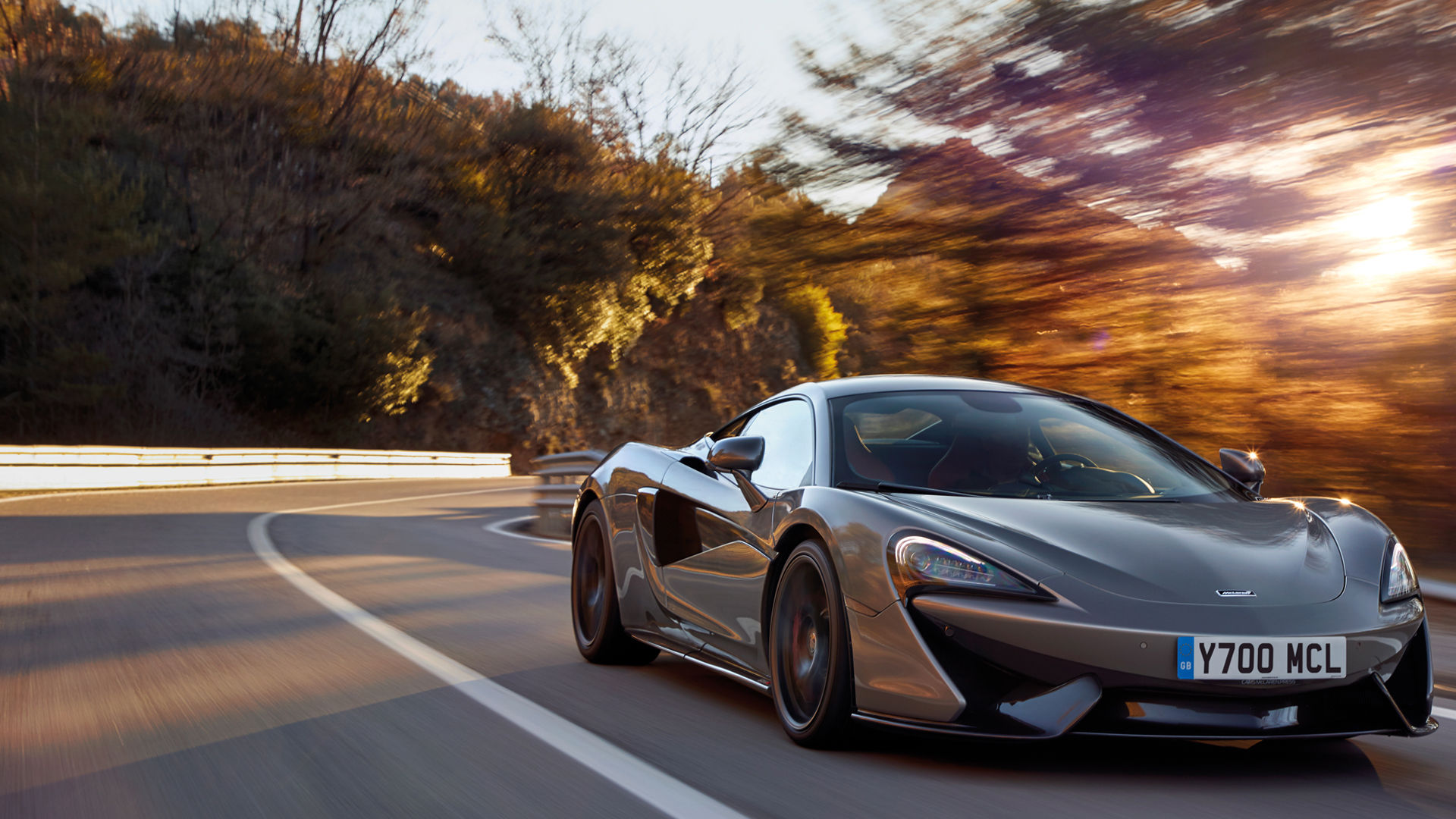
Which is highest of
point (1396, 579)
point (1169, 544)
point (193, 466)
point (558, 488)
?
point (1169, 544)

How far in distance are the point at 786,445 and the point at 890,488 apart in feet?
2.55

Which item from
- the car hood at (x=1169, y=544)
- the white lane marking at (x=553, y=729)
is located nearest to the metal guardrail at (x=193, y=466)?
the white lane marking at (x=553, y=729)

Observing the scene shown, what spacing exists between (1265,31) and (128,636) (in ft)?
28.8

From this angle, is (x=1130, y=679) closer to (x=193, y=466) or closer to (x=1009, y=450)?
(x=1009, y=450)

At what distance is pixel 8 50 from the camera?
3550 cm

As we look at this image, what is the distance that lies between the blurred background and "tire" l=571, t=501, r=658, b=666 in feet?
20.3

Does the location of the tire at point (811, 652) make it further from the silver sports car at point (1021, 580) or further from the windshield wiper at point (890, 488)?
the windshield wiper at point (890, 488)

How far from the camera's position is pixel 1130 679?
3.70 meters

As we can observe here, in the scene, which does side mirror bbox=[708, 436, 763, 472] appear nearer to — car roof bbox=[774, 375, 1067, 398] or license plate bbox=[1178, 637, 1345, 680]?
car roof bbox=[774, 375, 1067, 398]

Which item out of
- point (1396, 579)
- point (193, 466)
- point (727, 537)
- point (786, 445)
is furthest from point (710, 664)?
point (193, 466)

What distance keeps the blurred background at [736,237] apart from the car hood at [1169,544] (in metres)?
6.22

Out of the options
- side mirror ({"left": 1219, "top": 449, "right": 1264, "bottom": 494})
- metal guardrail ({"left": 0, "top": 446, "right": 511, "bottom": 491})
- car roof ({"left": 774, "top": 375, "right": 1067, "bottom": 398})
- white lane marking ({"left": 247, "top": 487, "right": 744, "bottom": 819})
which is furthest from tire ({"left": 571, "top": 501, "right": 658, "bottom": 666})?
metal guardrail ({"left": 0, "top": 446, "right": 511, "bottom": 491})

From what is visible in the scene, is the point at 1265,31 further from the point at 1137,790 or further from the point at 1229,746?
the point at 1137,790

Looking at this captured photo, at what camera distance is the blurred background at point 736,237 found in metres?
10.2
